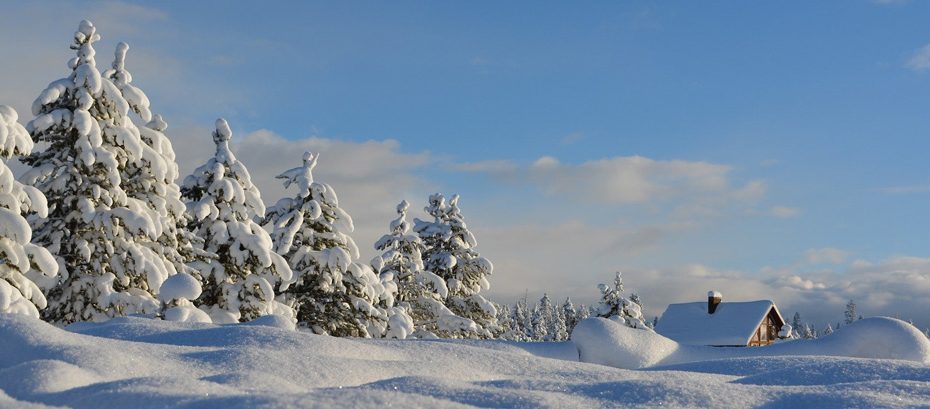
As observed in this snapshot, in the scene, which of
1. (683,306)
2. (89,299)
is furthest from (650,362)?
(683,306)

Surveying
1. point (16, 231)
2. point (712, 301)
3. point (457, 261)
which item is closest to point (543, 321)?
point (712, 301)

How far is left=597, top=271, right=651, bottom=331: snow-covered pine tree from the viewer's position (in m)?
40.2

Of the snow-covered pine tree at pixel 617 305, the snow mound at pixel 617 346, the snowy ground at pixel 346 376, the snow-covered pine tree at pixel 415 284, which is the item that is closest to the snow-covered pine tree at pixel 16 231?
the snowy ground at pixel 346 376

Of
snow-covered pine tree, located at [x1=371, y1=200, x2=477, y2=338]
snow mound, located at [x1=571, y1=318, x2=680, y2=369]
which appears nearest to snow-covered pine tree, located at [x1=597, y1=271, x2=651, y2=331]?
snow-covered pine tree, located at [x1=371, y1=200, x2=477, y2=338]

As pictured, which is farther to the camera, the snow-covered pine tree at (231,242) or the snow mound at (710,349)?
the snow-covered pine tree at (231,242)

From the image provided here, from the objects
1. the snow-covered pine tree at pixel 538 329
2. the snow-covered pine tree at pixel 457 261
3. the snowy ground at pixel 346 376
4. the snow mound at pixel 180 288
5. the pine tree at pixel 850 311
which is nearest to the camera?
the snowy ground at pixel 346 376

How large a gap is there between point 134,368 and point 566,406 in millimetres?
2609

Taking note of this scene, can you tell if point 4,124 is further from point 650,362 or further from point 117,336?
point 650,362

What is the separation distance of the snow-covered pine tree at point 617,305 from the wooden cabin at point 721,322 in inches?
247

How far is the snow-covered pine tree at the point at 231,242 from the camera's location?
20.1 m

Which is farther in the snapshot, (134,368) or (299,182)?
(299,182)

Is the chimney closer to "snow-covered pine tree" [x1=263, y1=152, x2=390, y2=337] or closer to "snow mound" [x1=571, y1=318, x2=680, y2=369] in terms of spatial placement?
"snow-covered pine tree" [x1=263, y1=152, x2=390, y2=337]

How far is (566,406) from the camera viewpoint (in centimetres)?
356

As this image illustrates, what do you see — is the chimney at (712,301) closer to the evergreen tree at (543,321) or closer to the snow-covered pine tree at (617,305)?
the snow-covered pine tree at (617,305)
